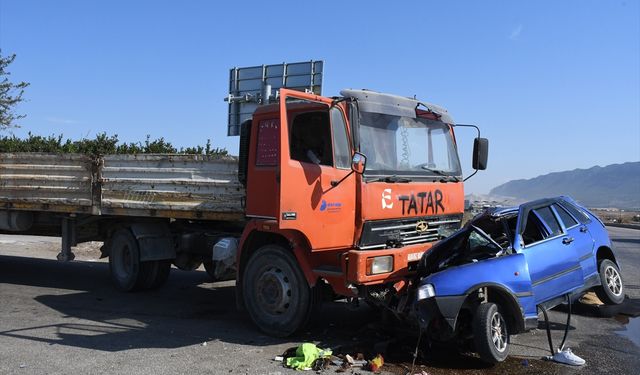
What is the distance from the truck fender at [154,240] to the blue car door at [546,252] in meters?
5.49

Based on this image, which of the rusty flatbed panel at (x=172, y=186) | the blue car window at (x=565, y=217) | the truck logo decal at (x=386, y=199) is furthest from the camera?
the rusty flatbed panel at (x=172, y=186)

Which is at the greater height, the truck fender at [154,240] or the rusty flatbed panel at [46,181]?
the rusty flatbed panel at [46,181]

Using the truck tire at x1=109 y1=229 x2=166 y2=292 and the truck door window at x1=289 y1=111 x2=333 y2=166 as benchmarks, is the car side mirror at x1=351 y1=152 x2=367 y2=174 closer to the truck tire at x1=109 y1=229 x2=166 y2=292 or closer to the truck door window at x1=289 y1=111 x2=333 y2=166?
the truck door window at x1=289 y1=111 x2=333 y2=166

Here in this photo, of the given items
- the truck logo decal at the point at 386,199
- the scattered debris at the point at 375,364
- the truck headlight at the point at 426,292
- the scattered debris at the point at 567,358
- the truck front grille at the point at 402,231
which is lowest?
the scattered debris at the point at 375,364

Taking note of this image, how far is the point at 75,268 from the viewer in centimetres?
1212

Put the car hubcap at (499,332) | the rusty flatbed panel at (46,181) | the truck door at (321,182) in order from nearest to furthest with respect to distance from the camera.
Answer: the car hubcap at (499,332), the truck door at (321,182), the rusty flatbed panel at (46,181)

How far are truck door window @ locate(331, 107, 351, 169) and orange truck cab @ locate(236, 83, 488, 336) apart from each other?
1 cm

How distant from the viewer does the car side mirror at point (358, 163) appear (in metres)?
5.43

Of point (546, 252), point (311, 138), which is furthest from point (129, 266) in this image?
point (546, 252)

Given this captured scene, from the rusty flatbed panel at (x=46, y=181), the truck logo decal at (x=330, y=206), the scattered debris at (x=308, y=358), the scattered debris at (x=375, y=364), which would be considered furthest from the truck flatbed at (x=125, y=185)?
the scattered debris at (x=375, y=364)

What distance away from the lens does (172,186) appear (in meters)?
8.02

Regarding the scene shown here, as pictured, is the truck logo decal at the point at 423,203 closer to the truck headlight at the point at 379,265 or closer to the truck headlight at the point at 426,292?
the truck headlight at the point at 379,265

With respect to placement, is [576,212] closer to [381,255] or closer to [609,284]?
[609,284]

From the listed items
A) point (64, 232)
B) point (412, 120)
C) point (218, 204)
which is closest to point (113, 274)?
point (64, 232)
